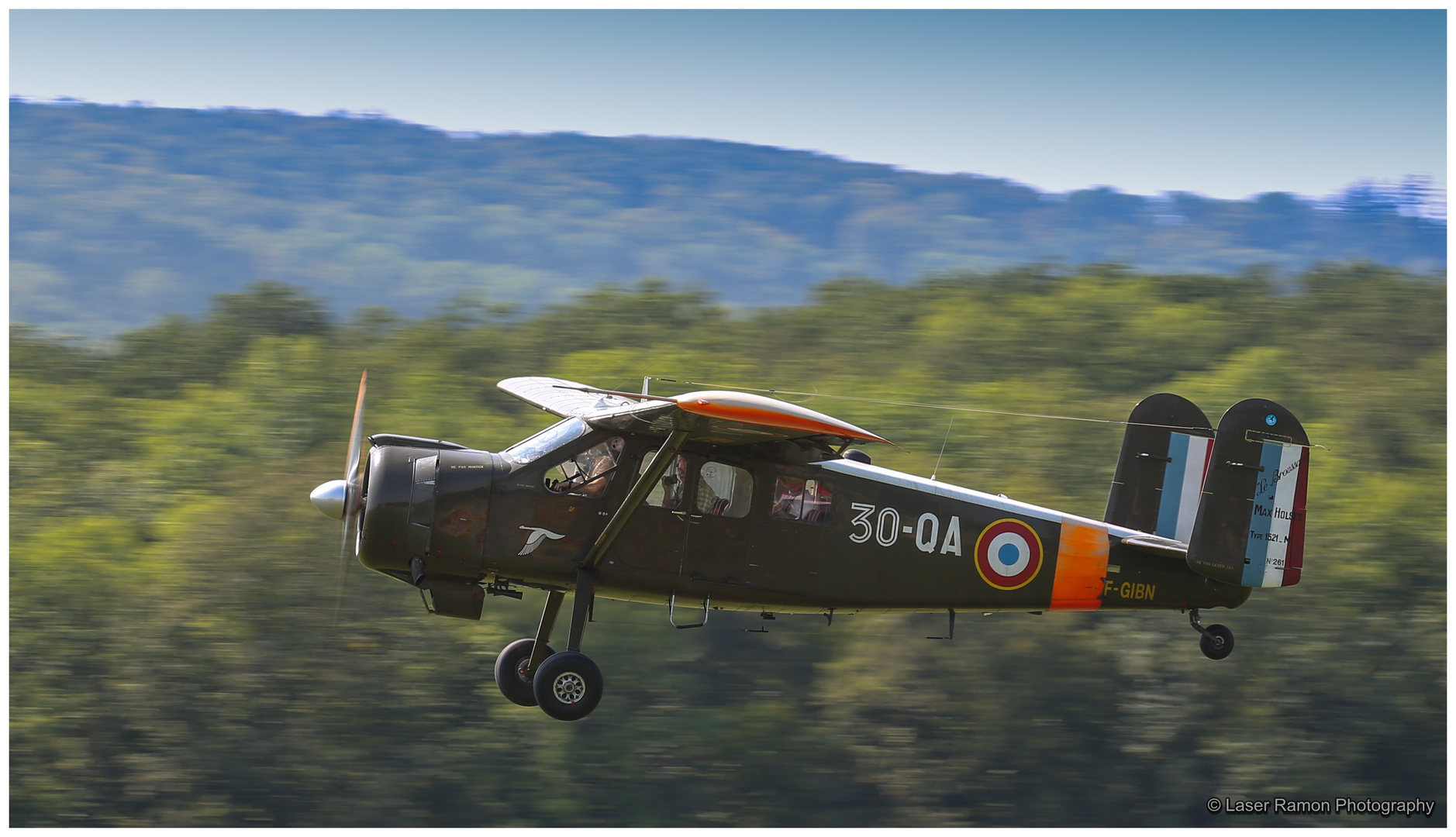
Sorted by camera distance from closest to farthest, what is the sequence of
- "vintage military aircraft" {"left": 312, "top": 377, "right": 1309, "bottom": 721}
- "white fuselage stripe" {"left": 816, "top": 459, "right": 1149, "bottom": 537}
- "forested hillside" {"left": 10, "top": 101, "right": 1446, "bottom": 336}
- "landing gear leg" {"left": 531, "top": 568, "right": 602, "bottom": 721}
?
1. "vintage military aircraft" {"left": 312, "top": 377, "right": 1309, "bottom": 721}
2. "landing gear leg" {"left": 531, "top": 568, "right": 602, "bottom": 721}
3. "white fuselage stripe" {"left": 816, "top": 459, "right": 1149, "bottom": 537}
4. "forested hillside" {"left": 10, "top": 101, "right": 1446, "bottom": 336}

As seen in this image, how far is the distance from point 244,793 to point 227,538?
4573 mm

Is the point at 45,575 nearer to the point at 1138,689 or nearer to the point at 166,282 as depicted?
the point at 1138,689

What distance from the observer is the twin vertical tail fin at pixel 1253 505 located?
9.76 metres

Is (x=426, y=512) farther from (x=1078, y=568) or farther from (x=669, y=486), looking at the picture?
(x=1078, y=568)

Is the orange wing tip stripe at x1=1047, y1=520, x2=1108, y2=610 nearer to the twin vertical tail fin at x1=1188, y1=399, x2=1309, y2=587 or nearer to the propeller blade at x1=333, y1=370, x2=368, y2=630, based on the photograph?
Result: the twin vertical tail fin at x1=1188, y1=399, x2=1309, y2=587

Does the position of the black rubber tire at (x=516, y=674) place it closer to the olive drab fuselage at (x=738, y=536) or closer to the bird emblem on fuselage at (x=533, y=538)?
the olive drab fuselage at (x=738, y=536)

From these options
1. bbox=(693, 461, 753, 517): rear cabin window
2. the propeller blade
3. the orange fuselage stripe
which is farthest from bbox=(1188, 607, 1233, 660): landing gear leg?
the propeller blade

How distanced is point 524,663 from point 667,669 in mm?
9477

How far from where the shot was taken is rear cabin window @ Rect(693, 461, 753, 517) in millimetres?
9211

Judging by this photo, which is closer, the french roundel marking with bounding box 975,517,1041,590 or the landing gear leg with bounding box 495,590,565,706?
the french roundel marking with bounding box 975,517,1041,590

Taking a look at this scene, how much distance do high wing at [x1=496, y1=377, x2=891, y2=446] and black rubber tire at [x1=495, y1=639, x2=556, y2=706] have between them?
2.11 meters

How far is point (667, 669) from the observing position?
64.1ft

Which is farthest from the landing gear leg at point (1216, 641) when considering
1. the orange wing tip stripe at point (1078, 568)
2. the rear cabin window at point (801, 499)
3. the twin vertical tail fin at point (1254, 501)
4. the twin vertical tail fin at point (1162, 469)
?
the rear cabin window at point (801, 499)

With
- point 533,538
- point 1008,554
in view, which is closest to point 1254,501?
point 1008,554
